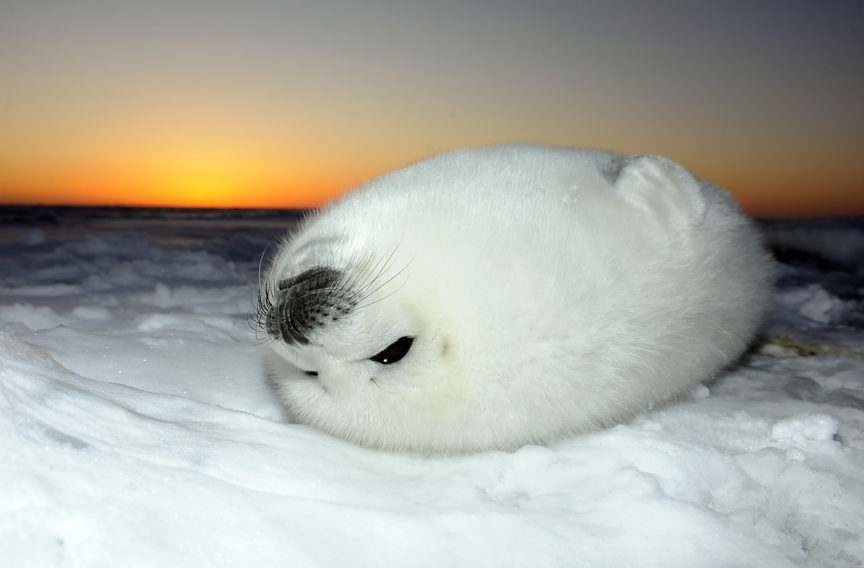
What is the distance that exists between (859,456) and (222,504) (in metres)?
1.82

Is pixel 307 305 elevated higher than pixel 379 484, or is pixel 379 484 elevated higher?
pixel 307 305

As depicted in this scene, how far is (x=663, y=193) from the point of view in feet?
7.65

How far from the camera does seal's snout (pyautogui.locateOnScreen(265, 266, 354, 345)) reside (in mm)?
1843

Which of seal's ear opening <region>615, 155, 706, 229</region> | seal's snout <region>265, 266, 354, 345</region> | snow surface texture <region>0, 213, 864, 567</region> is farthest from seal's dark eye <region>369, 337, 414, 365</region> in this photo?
seal's ear opening <region>615, 155, 706, 229</region>

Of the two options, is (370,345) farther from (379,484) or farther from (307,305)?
(379,484)

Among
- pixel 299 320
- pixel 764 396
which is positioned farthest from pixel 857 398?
pixel 299 320

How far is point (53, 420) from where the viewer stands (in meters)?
1.54

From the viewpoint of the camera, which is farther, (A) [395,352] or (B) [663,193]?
(B) [663,193]

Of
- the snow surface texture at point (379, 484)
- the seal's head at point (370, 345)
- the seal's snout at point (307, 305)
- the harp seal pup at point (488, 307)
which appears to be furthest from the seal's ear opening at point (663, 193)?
the seal's snout at point (307, 305)

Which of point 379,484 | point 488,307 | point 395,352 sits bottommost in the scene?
point 379,484

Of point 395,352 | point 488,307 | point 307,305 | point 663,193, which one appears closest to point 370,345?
point 395,352

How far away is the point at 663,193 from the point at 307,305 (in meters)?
1.31

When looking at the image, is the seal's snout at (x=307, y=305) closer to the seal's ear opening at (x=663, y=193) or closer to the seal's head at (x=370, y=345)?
the seal's head at (x=370, y=345)

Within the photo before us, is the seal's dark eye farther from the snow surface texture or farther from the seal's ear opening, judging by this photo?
the seal's ear opening
